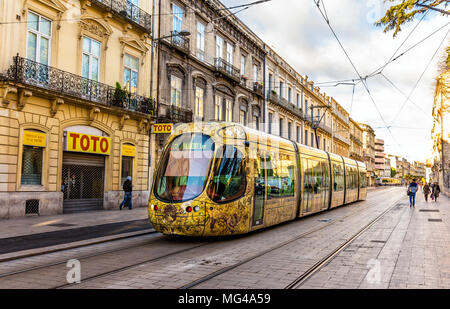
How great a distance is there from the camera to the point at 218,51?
28.3 metres

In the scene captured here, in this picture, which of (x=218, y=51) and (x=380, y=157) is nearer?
(x=218, y=51)

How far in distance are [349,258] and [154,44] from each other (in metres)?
17.2

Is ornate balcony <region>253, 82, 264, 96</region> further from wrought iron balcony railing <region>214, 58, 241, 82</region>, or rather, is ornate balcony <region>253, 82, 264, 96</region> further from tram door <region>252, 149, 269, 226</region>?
tram door <region>252, 149, 269, 226</region>

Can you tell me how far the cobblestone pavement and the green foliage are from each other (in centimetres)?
527

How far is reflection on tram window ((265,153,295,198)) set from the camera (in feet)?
37.9

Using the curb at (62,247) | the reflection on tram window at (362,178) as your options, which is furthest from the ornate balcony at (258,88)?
the curb at (62,247)

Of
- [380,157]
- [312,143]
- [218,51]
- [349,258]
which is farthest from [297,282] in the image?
[380,157]

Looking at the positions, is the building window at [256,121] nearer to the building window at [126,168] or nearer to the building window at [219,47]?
the building window at [219,47]

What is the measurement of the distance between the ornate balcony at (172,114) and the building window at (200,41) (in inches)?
174

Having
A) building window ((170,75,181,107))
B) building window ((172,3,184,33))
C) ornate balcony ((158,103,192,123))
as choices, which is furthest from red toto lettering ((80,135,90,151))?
building window ((172,3,184,33))

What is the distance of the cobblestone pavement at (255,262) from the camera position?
5.94m

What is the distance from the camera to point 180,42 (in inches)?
928
